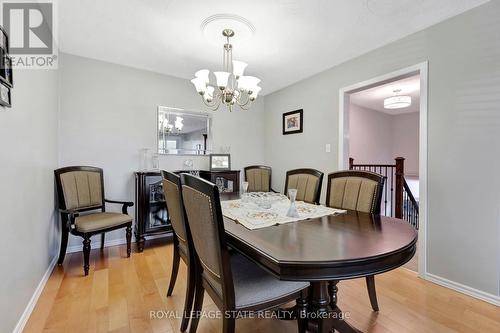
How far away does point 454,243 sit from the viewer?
2.03 m

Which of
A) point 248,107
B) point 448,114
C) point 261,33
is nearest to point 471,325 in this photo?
point 448,114

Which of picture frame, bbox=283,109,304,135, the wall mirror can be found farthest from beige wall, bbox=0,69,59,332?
picture frame, bbox=283,109,304,135

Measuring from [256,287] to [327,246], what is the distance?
0.42m

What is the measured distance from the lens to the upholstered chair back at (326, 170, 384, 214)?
1.69 meters

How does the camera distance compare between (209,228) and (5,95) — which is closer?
(209,228)

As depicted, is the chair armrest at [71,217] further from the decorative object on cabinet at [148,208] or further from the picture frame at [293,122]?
the picture frame at [293,122]

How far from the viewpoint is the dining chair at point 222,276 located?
0.99 metres

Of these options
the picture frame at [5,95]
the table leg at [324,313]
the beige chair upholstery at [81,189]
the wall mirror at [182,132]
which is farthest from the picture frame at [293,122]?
the picture frame at [5,95]

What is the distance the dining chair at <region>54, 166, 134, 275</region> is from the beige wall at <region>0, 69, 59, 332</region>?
102 millimetres

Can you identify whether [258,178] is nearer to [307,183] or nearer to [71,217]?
[307,183]

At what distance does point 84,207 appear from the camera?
101 inches

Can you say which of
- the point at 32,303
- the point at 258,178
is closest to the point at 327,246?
the point at 32,303

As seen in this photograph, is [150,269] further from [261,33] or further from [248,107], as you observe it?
[248,107]

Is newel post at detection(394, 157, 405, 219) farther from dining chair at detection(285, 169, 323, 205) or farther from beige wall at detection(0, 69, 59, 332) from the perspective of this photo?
beige wall at detection(0, 69, 59, 332)
